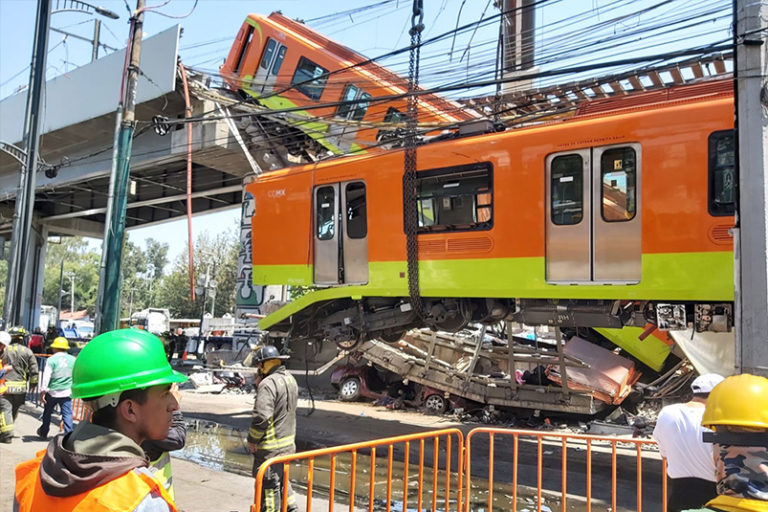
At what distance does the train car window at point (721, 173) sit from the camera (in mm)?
7023

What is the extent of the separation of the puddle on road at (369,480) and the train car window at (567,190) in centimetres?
352

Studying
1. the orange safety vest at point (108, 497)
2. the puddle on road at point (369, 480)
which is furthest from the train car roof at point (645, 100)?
the orange safety vest at point (108, 497)

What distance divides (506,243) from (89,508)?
24.3 feet

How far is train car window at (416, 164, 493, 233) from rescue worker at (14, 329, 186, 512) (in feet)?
23.4

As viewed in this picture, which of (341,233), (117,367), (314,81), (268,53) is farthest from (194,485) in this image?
(268,53)

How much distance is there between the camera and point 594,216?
7.87m

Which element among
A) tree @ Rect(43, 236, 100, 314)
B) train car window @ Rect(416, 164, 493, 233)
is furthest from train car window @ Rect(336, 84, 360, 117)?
tree @ Rect(43, 236, 100, 314)

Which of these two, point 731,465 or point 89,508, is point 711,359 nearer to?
point 731,465

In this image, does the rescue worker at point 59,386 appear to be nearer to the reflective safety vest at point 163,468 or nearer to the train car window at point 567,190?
the reflective safety vest at point 163,468

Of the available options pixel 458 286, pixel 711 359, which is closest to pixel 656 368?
pixel 711 359

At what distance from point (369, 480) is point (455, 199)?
4138mm

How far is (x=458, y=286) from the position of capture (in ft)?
29.6

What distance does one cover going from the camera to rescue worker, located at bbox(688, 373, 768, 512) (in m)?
1.83

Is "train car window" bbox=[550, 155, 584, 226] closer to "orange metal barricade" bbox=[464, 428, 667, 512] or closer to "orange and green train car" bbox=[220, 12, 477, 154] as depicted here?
"orange metal barricade" bbox=[464, 428, 667, 512]
